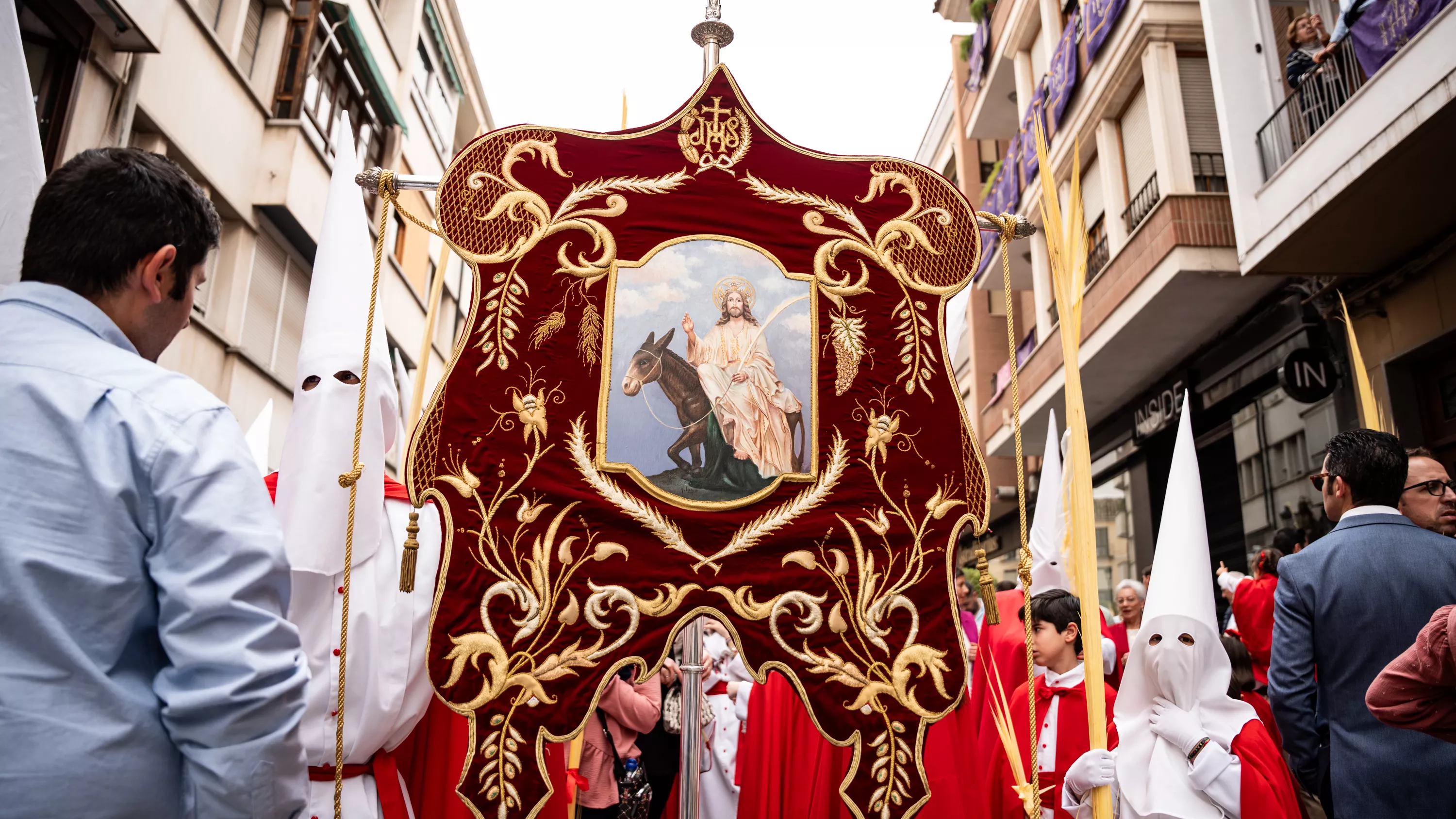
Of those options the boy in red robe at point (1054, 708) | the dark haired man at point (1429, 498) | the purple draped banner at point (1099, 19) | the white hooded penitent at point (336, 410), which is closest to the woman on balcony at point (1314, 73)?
the purple draped banner at point (1099, 19)

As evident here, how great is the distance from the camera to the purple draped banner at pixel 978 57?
1722 centimetres

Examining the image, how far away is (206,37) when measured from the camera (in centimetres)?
1023

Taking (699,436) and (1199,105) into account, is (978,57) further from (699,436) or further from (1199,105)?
(699,436)

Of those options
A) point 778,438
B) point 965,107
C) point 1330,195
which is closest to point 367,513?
point 778,438

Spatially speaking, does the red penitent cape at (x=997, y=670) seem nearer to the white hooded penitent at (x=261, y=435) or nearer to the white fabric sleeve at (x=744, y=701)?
the white fabric sleeve at (x=744, y=701)

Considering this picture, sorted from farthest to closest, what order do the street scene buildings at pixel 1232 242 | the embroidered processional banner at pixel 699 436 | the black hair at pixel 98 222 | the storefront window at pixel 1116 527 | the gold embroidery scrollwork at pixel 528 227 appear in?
the storefront window at pixel 1116 527 < the street scene buildings at pixel 1232 242 < the gold embroidery scrollwork at pixel 528 227 < the embroidered processional banner at pixel 699 436 < the black hair at pixel 98 222

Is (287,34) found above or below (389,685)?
above

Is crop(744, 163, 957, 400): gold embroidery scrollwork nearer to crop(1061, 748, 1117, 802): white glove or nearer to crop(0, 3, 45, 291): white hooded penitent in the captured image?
crop(1061, 748, 1117, 802): white glove

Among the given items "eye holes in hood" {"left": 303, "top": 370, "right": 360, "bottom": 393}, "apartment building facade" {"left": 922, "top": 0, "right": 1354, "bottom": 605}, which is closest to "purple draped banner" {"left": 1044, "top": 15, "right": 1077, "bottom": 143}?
"apartment building facade" {"left": 922, "top": 0, "right": 1354, "bottom": 605}

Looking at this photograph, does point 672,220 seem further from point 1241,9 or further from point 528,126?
point 1241,9

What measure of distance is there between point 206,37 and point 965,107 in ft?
44.6

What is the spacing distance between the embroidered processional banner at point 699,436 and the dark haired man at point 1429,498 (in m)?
1.99

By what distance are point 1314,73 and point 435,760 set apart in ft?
29.9

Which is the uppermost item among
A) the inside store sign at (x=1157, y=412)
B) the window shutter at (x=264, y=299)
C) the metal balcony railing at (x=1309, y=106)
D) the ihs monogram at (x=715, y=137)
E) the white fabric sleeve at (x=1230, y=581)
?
the metal balcony railing at (x=1309, y=106)
